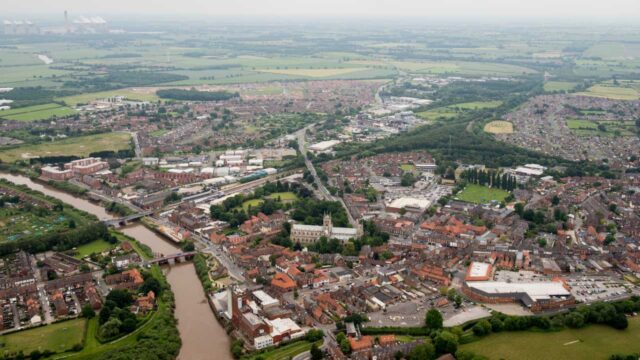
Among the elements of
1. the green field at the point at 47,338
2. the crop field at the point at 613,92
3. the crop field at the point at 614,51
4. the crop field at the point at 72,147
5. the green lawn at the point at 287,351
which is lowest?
the crop field at the point at 72,147

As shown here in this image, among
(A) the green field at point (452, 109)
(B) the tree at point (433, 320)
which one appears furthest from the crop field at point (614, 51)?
(B) the tree at point (433, 320)

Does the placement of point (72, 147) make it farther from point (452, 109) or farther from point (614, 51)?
point (614, 51)

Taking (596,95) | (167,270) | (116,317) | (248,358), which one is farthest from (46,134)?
(596,95)

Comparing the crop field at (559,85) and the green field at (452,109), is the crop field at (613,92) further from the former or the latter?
the green field at (452,109)

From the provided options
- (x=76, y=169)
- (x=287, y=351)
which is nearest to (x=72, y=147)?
(x=76, y=169)

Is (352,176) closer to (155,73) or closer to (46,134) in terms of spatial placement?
(46,134)

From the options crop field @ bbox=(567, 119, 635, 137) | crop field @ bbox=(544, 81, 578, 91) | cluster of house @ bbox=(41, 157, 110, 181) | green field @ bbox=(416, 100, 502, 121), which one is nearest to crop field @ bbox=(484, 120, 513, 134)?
green field @ bbox=(416, 100, 502, 121)
